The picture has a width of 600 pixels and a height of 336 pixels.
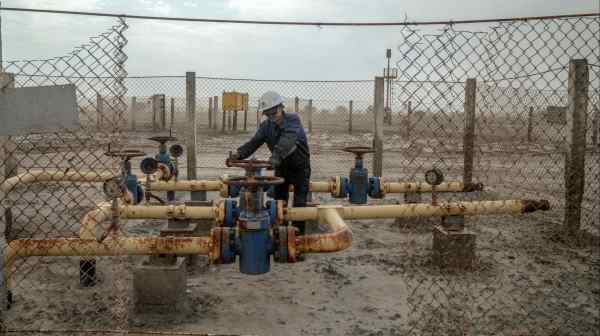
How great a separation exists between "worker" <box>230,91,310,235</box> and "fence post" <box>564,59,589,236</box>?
3264 millimetres

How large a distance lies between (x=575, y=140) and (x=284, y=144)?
3.67 m

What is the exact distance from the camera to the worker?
4875 mm

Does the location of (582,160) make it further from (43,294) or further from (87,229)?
(43,294)

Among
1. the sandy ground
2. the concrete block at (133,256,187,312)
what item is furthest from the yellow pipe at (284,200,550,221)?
the concrete block at (133,256,187,312)

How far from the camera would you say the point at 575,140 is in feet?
19.4

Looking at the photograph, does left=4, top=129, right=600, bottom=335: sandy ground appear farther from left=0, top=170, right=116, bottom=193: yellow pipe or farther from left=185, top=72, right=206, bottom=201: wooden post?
left=185, top=72, right=206, bottom=201: wooden post

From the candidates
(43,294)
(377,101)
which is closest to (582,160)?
(377,101)

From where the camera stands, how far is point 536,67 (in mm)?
3328

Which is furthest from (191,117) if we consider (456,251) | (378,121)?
(456,251)

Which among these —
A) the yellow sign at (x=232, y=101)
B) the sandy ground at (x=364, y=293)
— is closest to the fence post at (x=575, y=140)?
the sandy ground at (x=364, y=293)

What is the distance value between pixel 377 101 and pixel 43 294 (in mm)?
5551

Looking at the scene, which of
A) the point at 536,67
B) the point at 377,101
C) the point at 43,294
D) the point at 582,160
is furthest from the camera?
the point at 377,101

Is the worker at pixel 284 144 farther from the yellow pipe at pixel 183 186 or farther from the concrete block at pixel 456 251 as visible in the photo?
the concrete block at pixel 456 251

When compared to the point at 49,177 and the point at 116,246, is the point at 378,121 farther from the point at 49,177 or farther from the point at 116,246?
the point at 116,246
